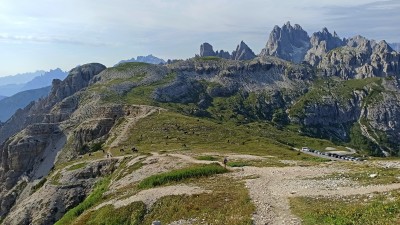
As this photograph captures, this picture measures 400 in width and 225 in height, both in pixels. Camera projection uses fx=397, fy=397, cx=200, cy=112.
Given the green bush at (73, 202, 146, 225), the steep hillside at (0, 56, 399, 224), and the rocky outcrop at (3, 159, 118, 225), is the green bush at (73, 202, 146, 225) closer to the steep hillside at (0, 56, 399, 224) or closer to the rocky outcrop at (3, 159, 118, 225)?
the steep hillside at (0, 56, 399, 224)

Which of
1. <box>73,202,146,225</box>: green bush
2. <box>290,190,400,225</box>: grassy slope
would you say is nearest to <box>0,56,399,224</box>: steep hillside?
<box>73,202,146,225</box>: green bush

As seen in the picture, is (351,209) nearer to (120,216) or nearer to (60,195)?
(120,216)

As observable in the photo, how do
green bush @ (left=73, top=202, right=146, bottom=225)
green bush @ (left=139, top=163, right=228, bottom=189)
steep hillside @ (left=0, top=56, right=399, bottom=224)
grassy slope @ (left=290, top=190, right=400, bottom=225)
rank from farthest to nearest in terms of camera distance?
green bush @ (left=139, top=163, right=228, bottom=189) < green bush @ (left=73, top=202, right=146, bottom=225) < steep hillside @ (left=0, top=56, right=399, bottom=224) < grassy slope @ (left=290, top=190, right=400, bottom=225)

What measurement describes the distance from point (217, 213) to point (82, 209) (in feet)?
106

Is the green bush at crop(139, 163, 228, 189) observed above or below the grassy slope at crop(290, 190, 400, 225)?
below

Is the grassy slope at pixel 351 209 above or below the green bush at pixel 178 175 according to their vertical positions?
above

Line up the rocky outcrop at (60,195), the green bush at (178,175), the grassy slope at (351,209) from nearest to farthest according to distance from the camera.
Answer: the grassy slope at (351,209) < the green bush at (178,175) < the rocky outcrop at (60,195)

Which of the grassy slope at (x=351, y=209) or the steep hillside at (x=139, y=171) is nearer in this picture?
the grassy slope at (x=351, y=209)

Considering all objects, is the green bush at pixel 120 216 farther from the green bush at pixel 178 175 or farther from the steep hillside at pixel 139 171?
the green bush at pixel 178 175

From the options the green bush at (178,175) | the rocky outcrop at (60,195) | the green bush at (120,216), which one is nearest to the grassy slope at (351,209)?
the green bush at (120,216)

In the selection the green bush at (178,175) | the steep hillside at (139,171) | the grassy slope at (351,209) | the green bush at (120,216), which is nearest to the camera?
the grassy slope at (351,209)

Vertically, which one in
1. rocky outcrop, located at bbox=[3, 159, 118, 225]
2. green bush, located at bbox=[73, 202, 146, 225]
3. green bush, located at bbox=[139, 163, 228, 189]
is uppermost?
green bush, located at bbox=[139, 163, 228, 189]

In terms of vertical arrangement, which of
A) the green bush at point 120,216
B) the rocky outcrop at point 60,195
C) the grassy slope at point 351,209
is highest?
the grassy slope at point 351,209

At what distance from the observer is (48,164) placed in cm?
16662
